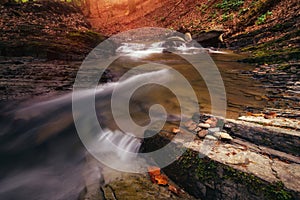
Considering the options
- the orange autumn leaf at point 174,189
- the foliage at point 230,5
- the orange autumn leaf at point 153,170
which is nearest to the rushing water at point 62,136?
the orange autumn leaf at point 153,170

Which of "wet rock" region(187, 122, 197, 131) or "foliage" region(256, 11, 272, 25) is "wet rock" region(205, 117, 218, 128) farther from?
"foliage" region(256, 11, 272, 25)

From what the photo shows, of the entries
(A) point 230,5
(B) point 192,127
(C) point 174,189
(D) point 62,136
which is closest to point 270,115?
(B) point 192,127

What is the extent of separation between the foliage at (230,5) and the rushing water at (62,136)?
11.5 m

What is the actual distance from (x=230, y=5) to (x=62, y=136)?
16072 mm

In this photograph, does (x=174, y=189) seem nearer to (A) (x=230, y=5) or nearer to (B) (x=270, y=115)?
(B) (x=270, y=115)

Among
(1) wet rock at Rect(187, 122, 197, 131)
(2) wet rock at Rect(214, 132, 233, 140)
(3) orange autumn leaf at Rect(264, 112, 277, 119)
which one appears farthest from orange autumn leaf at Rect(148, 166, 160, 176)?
(3) orange autumn leaf at Rect(264, 112, 277, 119)

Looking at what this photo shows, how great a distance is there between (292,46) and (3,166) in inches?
371

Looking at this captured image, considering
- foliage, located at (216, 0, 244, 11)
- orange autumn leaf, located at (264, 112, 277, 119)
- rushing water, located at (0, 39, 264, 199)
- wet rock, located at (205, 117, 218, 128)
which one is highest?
foliage, located at (216, 0, 244, 11)

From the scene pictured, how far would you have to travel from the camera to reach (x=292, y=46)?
7.47m

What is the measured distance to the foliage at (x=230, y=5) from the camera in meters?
14.7

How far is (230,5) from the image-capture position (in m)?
15.3

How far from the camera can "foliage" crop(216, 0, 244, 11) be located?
14742 mm

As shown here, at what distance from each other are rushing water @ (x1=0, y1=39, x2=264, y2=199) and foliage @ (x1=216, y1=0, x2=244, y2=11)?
11533 millimetres

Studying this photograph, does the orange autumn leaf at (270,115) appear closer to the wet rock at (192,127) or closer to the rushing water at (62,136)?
the rushing water at (62,136)
